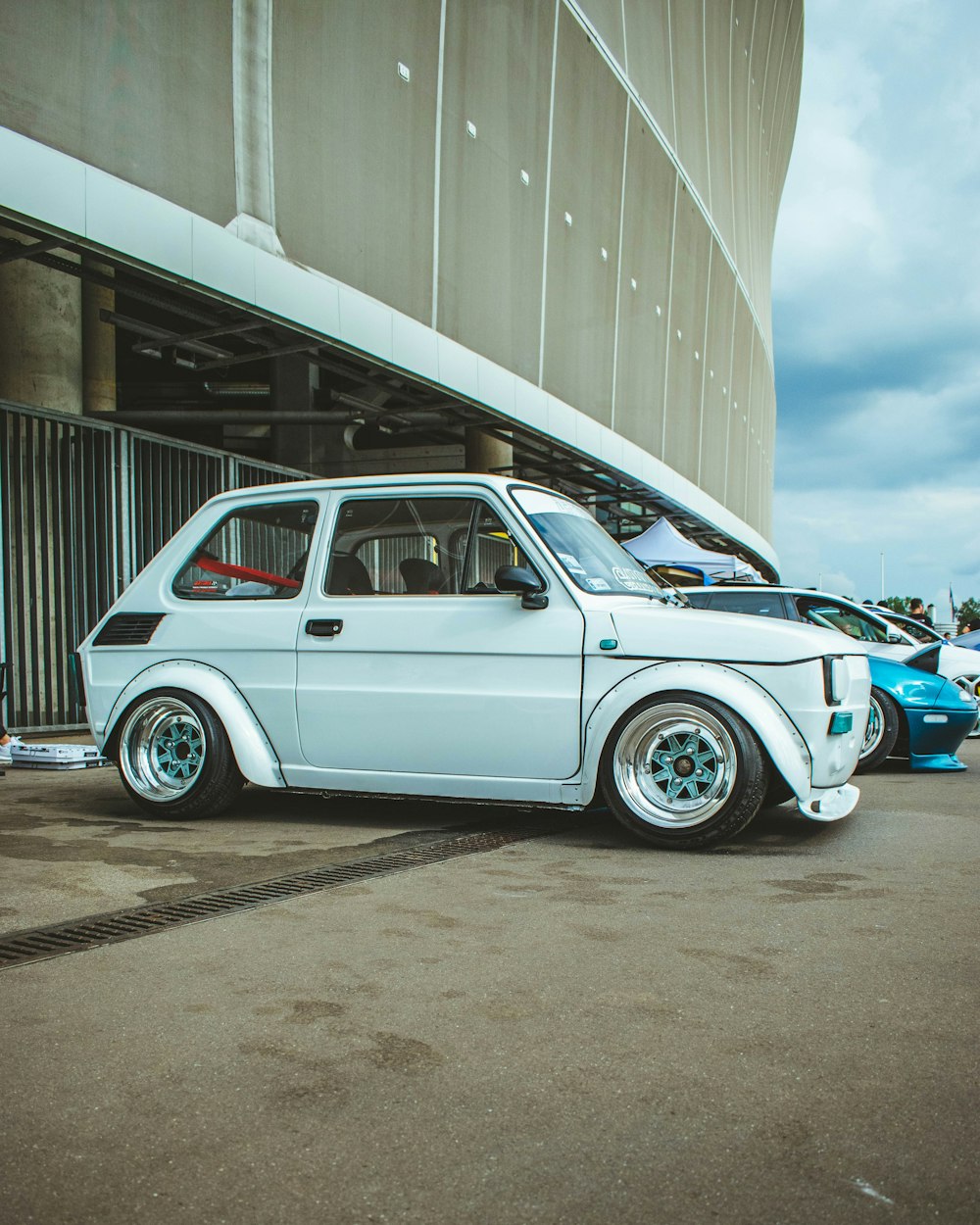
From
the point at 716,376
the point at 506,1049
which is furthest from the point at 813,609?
the point at 716,376

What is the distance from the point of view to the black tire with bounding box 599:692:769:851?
4949mm

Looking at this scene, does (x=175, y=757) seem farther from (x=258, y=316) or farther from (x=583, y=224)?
(x=583, y=224)

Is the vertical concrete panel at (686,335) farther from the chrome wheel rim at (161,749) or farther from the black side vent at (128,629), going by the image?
the chrome wheel rim at (161,749)

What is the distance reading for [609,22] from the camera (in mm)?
19859

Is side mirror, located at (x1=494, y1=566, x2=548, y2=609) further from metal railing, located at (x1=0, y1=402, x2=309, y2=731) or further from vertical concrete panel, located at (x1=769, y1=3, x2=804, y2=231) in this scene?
vertical concrete panel, located at (x1=769, y1=3, x2=804, y2=231)

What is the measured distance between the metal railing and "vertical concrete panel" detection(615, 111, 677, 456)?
12.5 m

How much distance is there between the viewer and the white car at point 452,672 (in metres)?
5.06

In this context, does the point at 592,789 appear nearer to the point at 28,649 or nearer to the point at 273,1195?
the point at 273,1195

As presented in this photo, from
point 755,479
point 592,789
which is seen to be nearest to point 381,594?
point 592,789

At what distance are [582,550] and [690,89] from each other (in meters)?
23.6

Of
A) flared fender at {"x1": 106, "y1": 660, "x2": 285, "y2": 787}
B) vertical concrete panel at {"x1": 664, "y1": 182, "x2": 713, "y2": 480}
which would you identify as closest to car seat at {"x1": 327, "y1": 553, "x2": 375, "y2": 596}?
flared fender at {"x1": 106, "y1": 660, "x2": 285, "y2": 787}

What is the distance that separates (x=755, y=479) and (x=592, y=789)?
38654 millimetres

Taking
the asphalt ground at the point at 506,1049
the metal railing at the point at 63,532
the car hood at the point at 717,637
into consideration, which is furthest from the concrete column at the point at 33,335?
the car hood at the point at 717,637

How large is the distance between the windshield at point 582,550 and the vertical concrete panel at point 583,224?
40.8 ft
